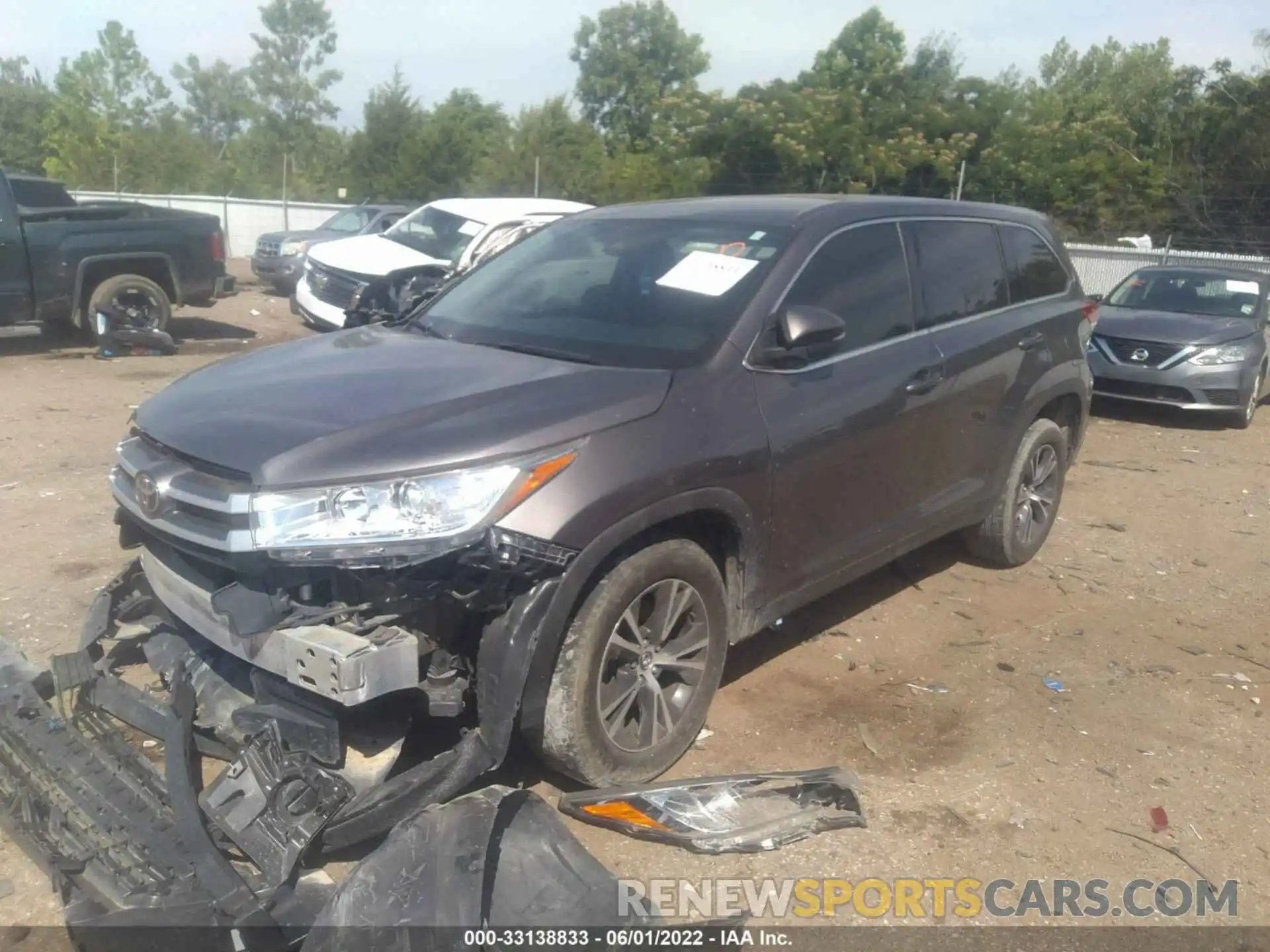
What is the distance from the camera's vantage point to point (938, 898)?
3254mm

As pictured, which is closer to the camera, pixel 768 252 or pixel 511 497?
pixel 511 497

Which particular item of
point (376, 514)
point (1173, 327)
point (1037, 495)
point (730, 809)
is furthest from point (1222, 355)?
point (376, 514)

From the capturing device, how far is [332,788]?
10.0 feet

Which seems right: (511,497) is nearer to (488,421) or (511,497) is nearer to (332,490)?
(488,421)

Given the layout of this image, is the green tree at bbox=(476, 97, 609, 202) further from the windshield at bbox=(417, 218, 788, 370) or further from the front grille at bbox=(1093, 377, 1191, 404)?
the windshield at bbox=(417, 218, 788, 370)

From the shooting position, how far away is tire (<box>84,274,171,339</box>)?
11.5m

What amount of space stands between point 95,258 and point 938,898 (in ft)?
35.5

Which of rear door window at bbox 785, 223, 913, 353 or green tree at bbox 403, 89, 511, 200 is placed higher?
green tree at bbox 403, 89, 511, 200

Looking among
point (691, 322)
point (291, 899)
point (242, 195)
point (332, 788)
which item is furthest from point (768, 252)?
point (242, 195)

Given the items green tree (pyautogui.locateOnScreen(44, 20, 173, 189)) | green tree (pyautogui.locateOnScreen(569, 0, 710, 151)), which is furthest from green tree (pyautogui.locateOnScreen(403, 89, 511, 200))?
green tree (pyautogui.locateOnScreen(569, 0, 710, 151))

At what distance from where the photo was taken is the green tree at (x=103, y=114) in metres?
38.5

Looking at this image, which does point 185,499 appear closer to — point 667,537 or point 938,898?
point 667,537

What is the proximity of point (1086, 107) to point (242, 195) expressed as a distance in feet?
89.0

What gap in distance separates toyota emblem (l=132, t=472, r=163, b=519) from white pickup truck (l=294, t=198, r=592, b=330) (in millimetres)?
8154
